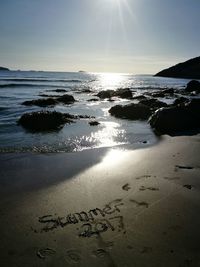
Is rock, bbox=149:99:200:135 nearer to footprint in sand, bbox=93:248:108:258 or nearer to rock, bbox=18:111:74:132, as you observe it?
rock, bbox=18:111:74:132

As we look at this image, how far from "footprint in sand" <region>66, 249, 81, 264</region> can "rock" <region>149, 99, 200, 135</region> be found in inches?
328

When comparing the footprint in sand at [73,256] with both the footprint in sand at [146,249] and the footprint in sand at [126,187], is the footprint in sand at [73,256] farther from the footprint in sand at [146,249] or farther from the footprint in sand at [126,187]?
the footprint in sand at [126,187]

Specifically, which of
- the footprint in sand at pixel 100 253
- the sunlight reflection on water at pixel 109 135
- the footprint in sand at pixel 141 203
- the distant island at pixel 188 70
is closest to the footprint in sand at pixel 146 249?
the footprint in sand at pixel 100 253

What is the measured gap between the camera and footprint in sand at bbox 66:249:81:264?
3701 mm

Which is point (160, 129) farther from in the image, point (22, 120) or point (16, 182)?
point (16, 182)

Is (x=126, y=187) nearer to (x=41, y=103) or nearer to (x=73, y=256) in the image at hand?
(x=73, y=256)

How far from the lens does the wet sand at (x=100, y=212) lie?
382 centimetres

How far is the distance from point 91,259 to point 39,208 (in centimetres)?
155

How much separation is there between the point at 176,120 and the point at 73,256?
365 inches

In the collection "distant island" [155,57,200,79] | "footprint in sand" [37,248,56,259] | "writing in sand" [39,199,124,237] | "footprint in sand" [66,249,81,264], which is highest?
"footprint in sand" [37,248,56,259]

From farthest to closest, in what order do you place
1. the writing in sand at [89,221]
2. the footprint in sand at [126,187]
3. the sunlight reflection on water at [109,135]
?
the sunlight reflection on water at [109,135] < the footprint in sand at [126,187] < the writing in sand at [89,221]

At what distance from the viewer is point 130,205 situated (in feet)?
16.7

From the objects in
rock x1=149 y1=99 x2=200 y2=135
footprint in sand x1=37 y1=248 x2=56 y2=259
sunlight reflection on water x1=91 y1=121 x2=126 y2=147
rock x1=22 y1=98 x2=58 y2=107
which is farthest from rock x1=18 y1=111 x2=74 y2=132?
footprint in sand x1=37 y1=248 x2=56 y2=259

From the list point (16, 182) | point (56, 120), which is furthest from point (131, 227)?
point (56, 120)
